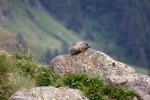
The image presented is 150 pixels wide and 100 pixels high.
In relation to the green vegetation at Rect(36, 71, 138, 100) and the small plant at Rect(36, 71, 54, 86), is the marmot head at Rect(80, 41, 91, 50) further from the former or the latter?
the small plant at Rect(36, 71, 54, 86)

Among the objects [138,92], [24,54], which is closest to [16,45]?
[24,54]

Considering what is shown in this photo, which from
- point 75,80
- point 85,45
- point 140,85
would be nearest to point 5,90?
point 75,80

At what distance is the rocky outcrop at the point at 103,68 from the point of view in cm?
1627

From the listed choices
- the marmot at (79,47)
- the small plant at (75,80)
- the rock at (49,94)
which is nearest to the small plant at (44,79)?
the small plant at (75,80)

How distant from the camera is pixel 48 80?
14.9 m

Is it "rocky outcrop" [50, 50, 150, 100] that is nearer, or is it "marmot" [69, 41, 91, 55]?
"rocky outcrop" [50, 50, 150, 100]

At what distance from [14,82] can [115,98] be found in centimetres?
382

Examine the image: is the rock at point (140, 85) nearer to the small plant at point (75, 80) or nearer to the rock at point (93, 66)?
the rock at point (93, 66)

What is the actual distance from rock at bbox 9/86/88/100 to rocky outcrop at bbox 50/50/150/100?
2.71 metres

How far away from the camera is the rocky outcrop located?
53.4ft

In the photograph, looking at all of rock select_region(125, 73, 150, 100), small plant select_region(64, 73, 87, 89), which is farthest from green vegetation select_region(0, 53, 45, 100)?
rock select_region(125, 73, 150, 100)

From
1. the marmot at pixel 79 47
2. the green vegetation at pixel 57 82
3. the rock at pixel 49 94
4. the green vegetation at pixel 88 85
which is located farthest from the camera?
the marmot at pixel 79 47

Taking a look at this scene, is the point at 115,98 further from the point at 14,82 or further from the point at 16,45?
the point at 16,45

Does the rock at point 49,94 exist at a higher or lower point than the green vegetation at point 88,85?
lower
